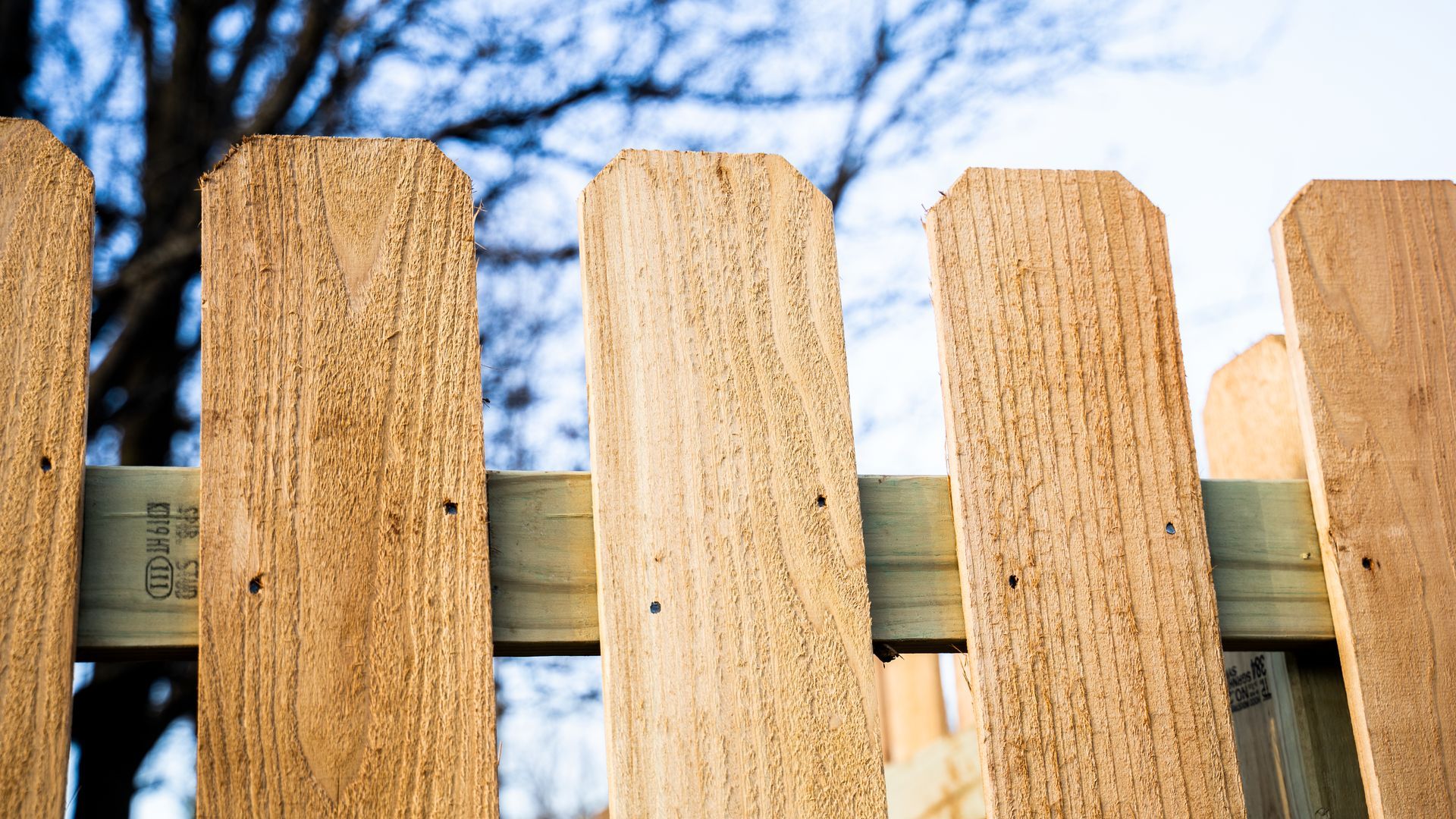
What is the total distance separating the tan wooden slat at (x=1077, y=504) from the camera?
1.26m

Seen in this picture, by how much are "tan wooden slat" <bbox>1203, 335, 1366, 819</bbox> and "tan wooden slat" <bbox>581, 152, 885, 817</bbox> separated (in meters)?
0.60

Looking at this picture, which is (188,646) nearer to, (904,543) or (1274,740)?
(904,543)

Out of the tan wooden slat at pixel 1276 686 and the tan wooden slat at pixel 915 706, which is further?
the tan wooden slat at pixel 915 706

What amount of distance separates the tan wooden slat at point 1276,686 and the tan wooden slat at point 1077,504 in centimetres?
23

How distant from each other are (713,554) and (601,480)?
0.14 m

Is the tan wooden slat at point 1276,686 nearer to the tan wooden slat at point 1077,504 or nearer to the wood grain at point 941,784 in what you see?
the tan wooden slat at point 1077,504

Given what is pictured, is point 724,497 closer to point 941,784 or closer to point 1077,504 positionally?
point 1077,504

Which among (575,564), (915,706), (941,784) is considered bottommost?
(941,784)

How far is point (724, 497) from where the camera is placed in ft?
4.10

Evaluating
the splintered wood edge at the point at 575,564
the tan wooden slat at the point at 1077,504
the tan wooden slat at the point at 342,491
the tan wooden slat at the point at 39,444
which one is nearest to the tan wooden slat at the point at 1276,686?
the splintered wood edge at the point at 575,564

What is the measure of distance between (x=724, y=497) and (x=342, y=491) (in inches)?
14.8

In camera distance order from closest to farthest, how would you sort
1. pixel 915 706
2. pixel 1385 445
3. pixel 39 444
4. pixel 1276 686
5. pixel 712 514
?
pixel 39 444
pixel 712 514
pixel 1385 445
pixel 1276 686
pixel 915 706

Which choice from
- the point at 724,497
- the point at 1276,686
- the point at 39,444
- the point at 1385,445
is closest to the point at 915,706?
the point at 1276,686

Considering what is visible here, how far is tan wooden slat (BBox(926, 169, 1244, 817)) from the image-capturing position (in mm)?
1258
